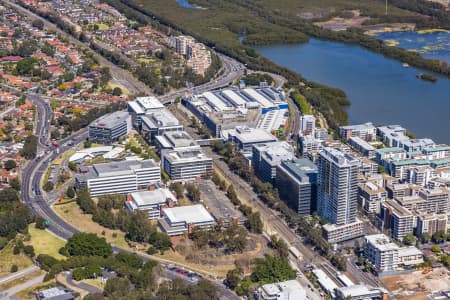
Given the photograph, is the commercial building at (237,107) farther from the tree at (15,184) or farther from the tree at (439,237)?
the tree at (439,237)

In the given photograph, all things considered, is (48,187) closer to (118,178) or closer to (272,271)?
(118,178)

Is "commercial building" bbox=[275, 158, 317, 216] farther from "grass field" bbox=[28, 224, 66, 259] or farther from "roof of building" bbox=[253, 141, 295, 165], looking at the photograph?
"grass field" bbox=[28, 224, 66, 259]

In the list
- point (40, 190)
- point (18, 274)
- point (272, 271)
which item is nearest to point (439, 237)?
point (272, 271)

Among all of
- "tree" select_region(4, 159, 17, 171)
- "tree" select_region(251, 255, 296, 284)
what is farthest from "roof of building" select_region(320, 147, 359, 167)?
"tree" select_region(4, 159, 17, 171)

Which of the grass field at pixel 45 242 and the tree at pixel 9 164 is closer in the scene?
the grass field at pixel 45 242

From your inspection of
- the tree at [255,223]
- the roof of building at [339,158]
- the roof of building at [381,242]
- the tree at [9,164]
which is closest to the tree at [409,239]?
the roof of building at [381,242]
